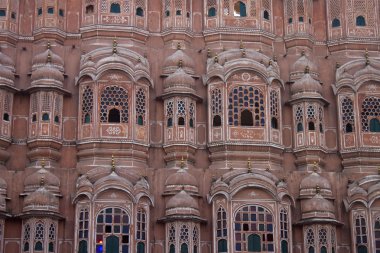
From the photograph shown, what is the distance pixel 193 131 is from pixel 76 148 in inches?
177

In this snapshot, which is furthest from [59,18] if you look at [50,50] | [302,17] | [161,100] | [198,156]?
[302,17]

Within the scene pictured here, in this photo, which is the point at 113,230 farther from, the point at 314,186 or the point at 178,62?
the point at 314,186

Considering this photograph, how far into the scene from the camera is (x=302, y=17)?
3294 cm

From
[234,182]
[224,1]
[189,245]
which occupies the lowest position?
[189,245]

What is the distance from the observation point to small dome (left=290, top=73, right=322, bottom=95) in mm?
31062

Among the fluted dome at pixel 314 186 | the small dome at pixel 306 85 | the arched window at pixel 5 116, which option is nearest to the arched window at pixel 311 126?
the small dome at pixel 306 85

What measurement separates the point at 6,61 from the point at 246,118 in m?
9.55

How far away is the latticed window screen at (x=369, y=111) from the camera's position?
31.0 m

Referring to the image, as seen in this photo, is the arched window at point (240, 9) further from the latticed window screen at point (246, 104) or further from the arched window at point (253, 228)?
the arched window at point (253, 228)

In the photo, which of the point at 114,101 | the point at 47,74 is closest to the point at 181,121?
the point at 114,101

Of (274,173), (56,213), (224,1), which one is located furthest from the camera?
(224,1)

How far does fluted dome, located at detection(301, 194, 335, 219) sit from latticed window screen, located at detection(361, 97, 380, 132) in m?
3.62

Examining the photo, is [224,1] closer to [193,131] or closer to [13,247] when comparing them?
[193,131]

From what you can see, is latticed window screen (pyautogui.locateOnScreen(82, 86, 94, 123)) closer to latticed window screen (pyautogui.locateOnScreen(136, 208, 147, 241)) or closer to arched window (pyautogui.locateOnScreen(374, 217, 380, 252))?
latticed window screen (pyautogui.locateOnScreen(136, 208, 147, 241))
